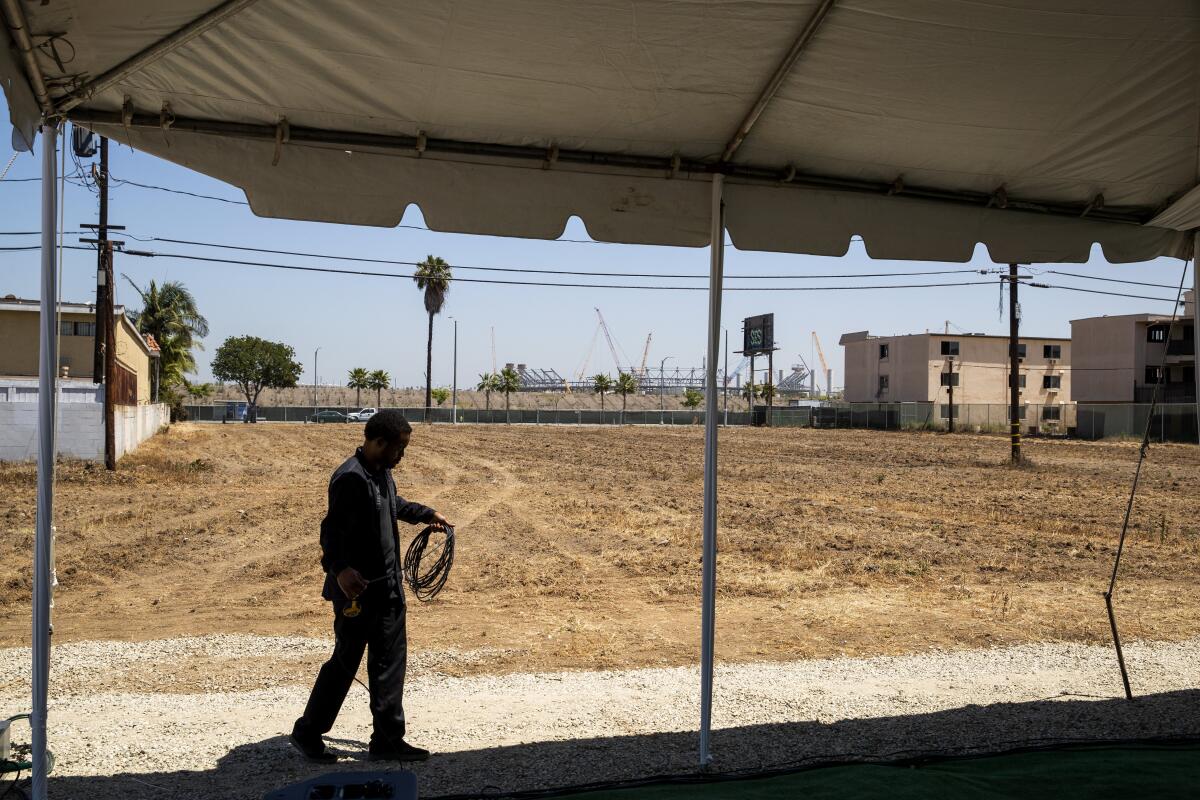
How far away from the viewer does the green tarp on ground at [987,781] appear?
138 inches

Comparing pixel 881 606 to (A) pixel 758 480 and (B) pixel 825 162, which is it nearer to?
(B) pixel 825 162

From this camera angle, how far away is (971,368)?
2805 inches

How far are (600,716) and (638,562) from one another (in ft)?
20.7

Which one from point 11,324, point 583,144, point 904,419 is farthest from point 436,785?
point 904,419

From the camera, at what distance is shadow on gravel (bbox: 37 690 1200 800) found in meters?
3.72

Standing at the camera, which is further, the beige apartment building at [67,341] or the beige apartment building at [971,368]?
the beige apartment building at [971,368]

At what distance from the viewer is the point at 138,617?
795cm

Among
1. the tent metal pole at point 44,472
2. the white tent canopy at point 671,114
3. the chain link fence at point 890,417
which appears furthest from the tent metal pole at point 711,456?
the chain link fence at point 890,417

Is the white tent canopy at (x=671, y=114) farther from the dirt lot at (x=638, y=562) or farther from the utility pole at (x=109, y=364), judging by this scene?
the utility pole at (x=109, y=364)

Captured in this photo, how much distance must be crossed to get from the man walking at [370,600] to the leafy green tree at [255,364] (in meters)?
86.2

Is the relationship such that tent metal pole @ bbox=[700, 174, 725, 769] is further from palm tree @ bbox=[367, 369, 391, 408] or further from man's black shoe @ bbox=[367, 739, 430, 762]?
palm tree @ bbox=[367, 369, 391, 408]

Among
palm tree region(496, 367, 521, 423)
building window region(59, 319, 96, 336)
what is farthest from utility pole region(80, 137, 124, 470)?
palm tree region(496, 367, 521, 423)

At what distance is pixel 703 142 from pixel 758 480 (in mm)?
18652

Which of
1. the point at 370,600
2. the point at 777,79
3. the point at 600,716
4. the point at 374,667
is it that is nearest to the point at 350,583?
the point at 370,600
